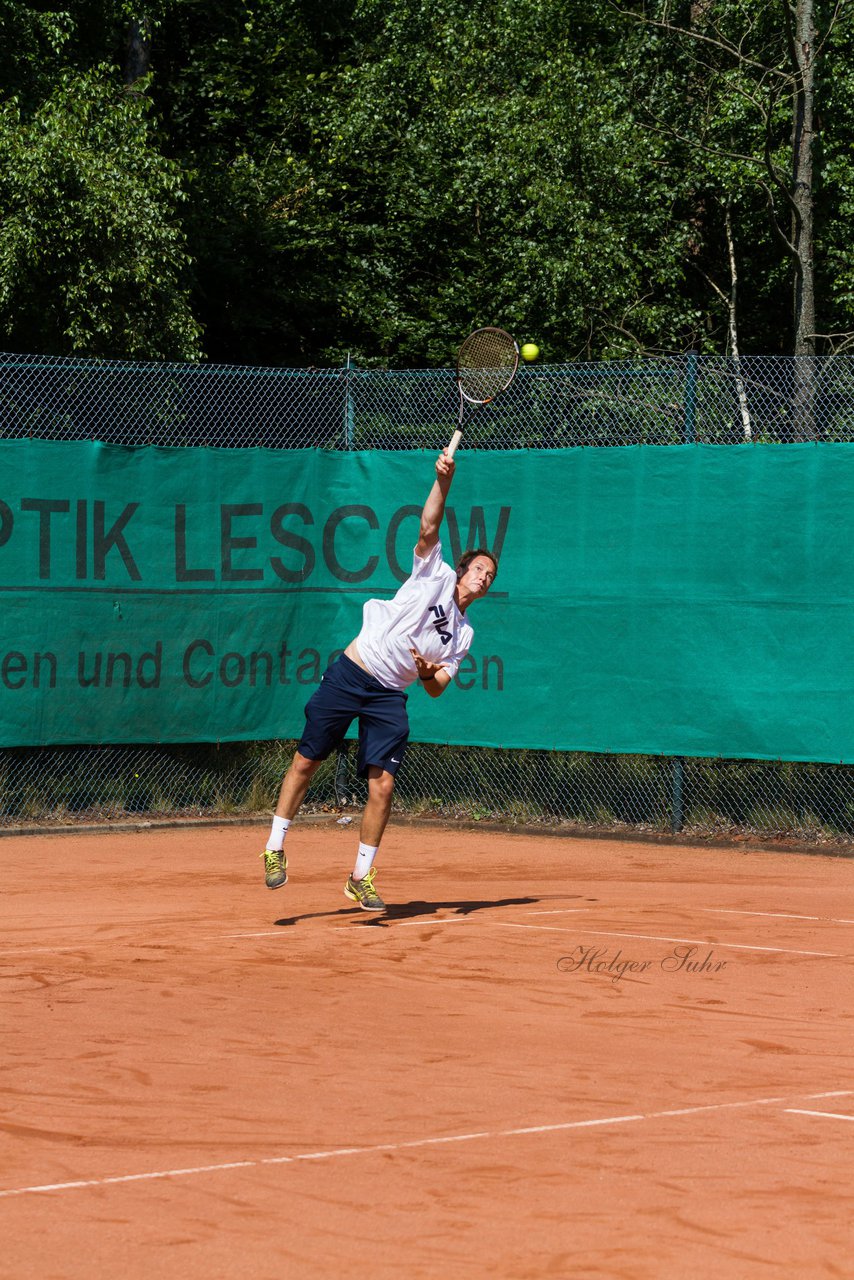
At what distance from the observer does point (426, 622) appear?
812 cm

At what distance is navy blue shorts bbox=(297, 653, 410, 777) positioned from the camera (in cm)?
827

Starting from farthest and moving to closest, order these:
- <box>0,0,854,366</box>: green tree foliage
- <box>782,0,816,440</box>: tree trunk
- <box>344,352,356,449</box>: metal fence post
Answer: <box>0,0,854,366</box>: green tree foliage < <box>782,0,816,440</box>: tree trunk < <box>344,352,356,449</box>: metal fence post

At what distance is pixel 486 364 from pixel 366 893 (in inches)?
112

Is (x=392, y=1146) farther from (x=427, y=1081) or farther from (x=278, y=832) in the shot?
(x=278, y=832)

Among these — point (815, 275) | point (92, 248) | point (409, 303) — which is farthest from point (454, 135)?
point (92, 248)

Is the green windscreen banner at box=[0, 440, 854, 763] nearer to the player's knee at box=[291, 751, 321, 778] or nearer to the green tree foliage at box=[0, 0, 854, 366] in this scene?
the player's knee at box=[291, 751, 321, 778]

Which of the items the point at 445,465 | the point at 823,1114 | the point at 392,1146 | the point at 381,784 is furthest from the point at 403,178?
the point at 392,1146

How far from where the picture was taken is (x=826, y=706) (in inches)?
427

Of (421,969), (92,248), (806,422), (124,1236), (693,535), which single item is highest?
(92,248)

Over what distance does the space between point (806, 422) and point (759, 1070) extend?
7127 mm

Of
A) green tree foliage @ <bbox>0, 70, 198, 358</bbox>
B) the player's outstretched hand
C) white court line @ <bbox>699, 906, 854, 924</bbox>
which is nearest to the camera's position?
the player's outstretched hand

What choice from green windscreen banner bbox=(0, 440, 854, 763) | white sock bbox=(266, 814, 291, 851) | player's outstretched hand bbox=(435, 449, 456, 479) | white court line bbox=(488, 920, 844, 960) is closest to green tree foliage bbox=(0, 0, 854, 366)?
green windscreen banner bbox=(0, 440, 854, 763)

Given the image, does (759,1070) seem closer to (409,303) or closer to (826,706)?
(826,706)

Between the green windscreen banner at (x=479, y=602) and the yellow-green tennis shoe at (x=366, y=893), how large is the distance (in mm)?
3663
